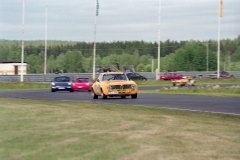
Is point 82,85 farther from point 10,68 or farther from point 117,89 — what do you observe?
point 10,68

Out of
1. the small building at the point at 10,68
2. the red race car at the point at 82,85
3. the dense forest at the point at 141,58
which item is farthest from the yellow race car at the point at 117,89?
the dense forest at the point at 141,58

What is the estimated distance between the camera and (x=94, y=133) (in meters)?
14.7

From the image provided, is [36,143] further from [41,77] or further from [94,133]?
[41,77]

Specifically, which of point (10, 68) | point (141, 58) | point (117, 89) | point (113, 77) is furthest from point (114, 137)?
point (141, 58)

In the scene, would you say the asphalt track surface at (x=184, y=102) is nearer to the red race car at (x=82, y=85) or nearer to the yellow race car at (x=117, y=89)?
the yellow race car at (x=117, y=89)

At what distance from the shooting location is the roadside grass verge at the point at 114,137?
11750 millimetres

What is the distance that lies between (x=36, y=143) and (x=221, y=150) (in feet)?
11.3

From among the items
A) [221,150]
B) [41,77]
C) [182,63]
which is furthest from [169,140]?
[182,63]

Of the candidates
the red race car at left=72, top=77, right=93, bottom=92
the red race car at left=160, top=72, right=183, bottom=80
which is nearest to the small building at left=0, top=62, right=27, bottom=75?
the red race car at left=160, top=72, right=183, bottom=80

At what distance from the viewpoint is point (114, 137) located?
1392cm

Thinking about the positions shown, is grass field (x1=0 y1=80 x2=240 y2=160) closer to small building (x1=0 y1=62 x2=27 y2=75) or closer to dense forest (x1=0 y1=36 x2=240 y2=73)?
small building (x1=0 y1=62 x2=27 y2=75)

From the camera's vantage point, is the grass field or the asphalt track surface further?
the asphalt track surface

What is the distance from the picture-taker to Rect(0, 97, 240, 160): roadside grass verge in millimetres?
11750

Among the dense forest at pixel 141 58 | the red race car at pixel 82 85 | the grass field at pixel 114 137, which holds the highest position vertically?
the dense forest at pixel 141 58
